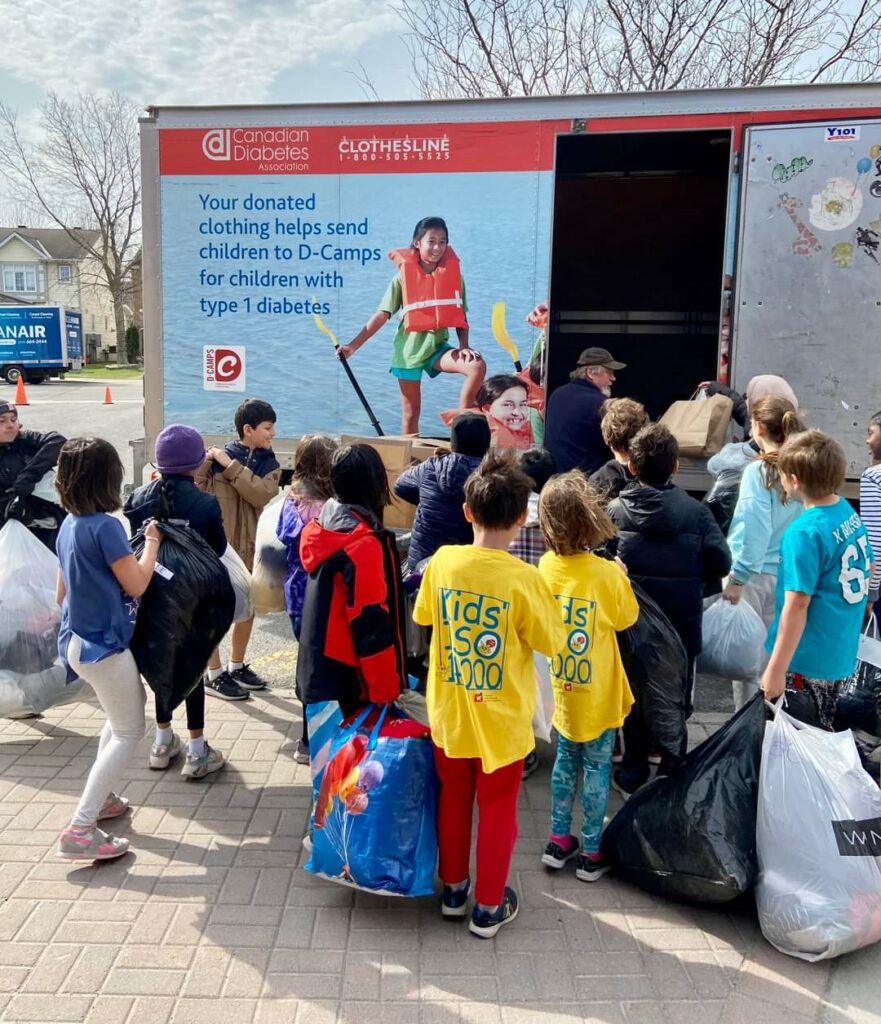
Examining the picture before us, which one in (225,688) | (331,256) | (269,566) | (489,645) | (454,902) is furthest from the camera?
(331,256)

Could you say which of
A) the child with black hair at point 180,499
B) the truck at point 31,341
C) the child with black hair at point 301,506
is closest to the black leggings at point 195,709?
the child with black hair at point 180,499

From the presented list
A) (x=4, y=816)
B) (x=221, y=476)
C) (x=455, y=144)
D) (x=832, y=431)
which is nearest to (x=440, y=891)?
(x=4, y=816)

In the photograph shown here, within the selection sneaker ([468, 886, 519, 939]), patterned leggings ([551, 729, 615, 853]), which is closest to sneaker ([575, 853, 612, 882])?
patterned leggings ([551, 729, 615, 853])

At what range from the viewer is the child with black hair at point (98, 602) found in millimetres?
2867

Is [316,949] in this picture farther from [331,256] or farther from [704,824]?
[331,256]

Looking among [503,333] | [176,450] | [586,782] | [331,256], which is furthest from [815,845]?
[331,256]

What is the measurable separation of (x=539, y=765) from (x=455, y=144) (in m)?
3.66

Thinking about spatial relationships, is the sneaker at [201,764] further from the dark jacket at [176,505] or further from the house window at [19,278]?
the house window at [19,278]

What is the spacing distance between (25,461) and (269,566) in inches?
57.9

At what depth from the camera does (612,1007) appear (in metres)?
2.36

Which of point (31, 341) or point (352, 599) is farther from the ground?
point (31, 341)

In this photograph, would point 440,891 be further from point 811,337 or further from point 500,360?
point 811,337

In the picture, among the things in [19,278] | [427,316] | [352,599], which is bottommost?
[352,599]

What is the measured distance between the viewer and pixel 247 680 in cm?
462
